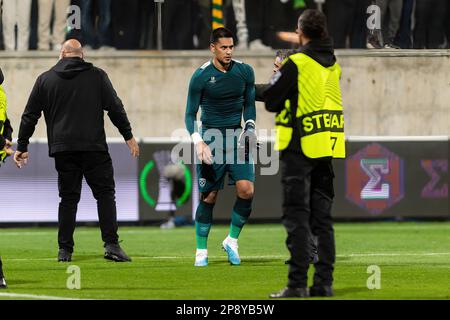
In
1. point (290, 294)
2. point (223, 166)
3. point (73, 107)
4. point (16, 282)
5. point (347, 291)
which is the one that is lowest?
Answer: point (16, 282)

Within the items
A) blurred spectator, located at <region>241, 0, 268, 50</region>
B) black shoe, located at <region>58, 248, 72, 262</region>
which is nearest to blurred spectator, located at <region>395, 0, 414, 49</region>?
blurred spectator, located at <region>241, 0, 268, 50</region>

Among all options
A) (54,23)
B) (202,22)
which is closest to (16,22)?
(54,23)

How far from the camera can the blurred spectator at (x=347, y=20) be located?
69.3ft

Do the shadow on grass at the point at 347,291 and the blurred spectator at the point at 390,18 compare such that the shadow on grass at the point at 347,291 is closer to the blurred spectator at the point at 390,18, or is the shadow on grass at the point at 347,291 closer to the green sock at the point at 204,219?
the green sock at the point at 204,219

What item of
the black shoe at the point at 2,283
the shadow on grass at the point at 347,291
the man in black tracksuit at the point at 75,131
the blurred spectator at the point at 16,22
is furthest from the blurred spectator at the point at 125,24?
the shadow on grass at the point at 347,291

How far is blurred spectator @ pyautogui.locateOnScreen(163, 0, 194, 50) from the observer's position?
21016 millimetres

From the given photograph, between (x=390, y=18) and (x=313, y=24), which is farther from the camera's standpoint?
(x=390, y=18)

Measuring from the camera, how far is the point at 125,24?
21312 millimetres

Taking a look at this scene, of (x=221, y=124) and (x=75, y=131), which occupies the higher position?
(x=221, y=124)

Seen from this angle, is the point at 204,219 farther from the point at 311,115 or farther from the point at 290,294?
the point at 290,294

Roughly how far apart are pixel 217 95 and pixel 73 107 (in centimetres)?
155

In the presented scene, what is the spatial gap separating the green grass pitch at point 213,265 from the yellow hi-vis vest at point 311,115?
1.11 m
